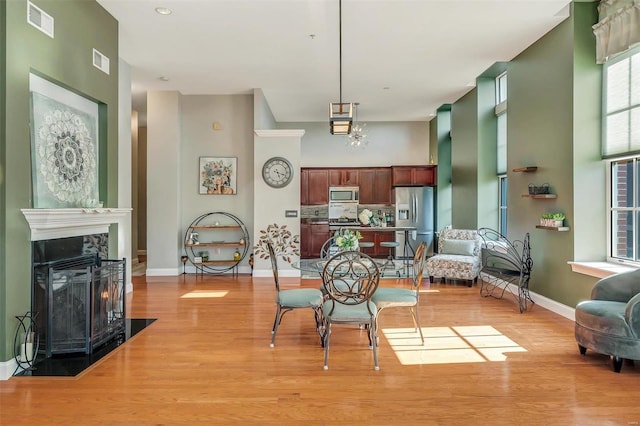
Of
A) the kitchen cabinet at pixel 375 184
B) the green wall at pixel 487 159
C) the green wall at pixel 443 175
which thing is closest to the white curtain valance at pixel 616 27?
the green wall at pixel 487 159

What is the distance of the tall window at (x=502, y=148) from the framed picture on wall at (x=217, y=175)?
15.2 feet

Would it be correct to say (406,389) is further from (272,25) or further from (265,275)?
(265,275)

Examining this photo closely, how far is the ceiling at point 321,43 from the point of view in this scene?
14.1ft

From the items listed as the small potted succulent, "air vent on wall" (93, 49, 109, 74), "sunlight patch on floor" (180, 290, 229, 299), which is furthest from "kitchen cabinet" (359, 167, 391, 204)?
"air vent on wall" (93, 49, 109, 74)

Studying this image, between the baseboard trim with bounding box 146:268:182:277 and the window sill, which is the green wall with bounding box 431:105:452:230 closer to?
the window sill

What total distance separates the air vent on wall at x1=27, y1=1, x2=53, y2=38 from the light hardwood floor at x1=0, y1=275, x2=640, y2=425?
2.66m

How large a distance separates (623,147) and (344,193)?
6.40 metres

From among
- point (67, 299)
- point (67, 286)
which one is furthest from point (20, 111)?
point (67, 299)

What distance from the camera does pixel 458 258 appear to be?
6383mm

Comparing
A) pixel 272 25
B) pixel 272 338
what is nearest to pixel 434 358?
pixel 272 338

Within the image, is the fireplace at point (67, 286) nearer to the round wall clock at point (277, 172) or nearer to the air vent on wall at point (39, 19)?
the air vent on wall at point (39, 19)

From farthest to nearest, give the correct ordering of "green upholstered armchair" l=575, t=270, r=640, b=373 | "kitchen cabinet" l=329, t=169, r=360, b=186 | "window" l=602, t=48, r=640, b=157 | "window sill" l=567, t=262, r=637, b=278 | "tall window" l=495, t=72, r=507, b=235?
"kitchen cabinet" l=329, t=169, r=360, b=186 < "tall window" l=495, t=72, r=507, b=235 < "window" l=602, t=48, r=640, b=157 < "window sill" l=567, t=262, r=637, b=278 < "green upholstered armchair" l=575, t=270, r=640, b=373

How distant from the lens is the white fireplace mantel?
3.03m

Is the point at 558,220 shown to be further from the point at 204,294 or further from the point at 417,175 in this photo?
the point at 417,175
